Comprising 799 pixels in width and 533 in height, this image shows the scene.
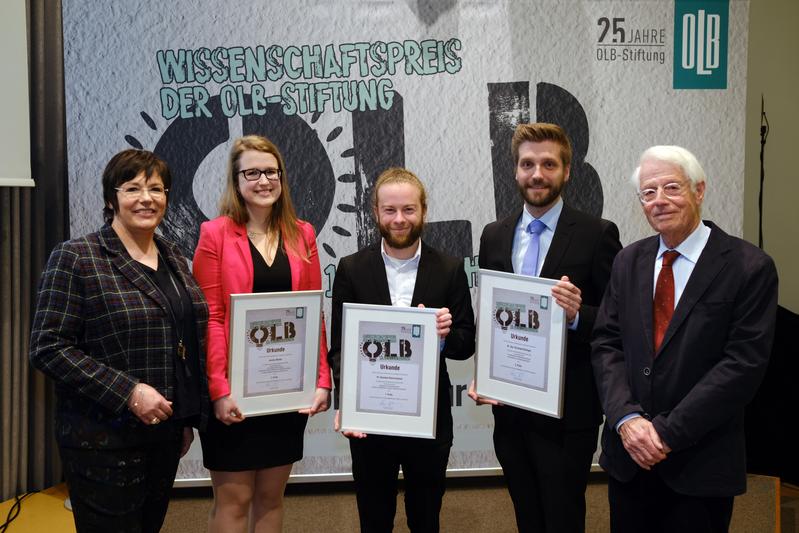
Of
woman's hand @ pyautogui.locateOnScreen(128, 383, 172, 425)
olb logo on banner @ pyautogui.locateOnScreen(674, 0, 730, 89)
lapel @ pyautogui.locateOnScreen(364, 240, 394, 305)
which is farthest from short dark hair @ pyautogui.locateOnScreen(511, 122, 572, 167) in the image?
olb logo on banner @ pyautogui.locateOnScreen(674, 0, 730, 89)

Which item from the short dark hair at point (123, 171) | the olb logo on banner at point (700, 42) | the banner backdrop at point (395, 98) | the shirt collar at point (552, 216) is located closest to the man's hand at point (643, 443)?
the shirt collar at point (552, 216)

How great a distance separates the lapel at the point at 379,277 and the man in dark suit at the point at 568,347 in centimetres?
42

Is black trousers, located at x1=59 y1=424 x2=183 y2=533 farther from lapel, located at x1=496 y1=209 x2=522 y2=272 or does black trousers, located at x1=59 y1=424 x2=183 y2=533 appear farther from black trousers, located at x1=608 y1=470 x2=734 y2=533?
black trousers, located at x1=608 y1=470 x2=734 y2=533

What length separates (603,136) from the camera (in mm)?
3734

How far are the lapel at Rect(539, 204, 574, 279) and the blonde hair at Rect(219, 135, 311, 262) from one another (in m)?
0.83

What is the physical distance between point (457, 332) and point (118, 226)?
3.82 ft

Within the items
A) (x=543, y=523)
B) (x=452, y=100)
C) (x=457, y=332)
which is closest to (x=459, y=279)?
(x=457, y=332)

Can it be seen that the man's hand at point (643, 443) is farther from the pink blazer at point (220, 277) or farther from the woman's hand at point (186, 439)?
the woman's hand at point (186, 439)

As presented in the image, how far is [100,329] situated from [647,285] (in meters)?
1.63

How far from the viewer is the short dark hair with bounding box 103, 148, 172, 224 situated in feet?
7.05

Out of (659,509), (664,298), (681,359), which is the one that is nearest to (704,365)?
(681,359)

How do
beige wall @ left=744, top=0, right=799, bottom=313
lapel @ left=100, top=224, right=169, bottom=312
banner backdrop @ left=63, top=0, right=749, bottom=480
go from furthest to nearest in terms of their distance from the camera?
beige wall @ left=744, top=0, right=799, bottom=313, banner backdrop @ left=63, top=0, right=749, bottom=480, lapel @ left=100, top=224, right=169, bottom=312

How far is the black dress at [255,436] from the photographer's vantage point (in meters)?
2.37

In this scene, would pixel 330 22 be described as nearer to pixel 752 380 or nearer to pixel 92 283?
pixel 92 283
